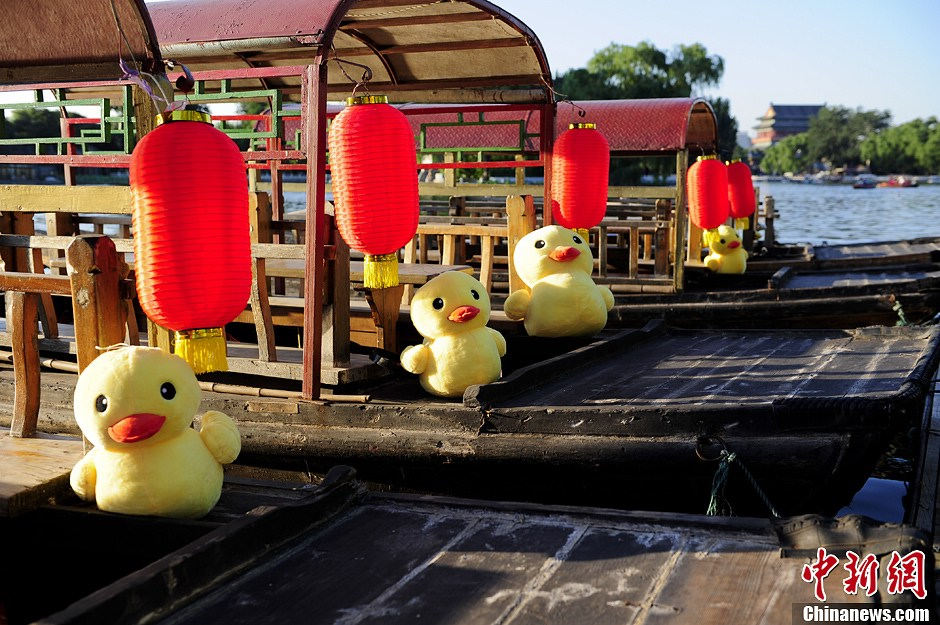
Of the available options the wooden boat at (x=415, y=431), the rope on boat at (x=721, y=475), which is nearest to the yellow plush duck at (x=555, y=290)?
the wooden boat at (x=415, y=431)

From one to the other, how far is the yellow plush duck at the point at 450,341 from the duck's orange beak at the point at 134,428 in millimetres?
1915

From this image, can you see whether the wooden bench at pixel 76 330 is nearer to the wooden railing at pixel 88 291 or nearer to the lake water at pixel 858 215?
the wooden railing at pixel 88 291

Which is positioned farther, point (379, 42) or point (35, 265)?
point (379, 42)

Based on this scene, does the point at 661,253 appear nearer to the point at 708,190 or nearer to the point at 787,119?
the point at 708,190

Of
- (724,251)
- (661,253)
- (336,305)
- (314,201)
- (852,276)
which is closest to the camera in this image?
(314,201)

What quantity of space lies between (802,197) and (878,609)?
7377 cm

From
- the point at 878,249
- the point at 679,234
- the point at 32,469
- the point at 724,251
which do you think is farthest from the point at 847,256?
the point at 32,469

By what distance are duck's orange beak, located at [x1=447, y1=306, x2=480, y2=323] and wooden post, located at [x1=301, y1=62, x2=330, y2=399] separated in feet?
2.32

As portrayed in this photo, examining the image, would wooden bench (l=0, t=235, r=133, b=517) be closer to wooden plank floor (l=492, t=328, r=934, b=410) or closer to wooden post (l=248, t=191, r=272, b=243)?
wooden post (l=248, t=191, r=272, b=243)

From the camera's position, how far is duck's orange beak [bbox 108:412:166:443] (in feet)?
10.6

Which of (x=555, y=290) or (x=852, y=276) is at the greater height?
(x=555, y=290)

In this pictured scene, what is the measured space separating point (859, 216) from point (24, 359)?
5102cm

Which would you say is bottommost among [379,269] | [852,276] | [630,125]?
[852,276]

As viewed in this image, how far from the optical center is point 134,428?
127 inches
